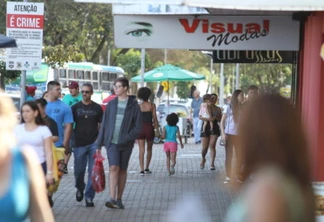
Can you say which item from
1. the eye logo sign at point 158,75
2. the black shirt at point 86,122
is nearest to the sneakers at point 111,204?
the black shirt at point 86,122

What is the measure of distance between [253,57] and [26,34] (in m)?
4.98

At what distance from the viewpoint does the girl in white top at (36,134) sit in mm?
9547

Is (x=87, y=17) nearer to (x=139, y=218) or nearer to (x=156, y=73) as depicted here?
(x=156, y=73)

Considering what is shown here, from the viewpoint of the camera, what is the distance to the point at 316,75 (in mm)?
9969

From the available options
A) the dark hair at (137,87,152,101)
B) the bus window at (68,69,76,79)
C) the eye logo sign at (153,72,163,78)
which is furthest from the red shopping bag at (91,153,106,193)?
the bus window at (68,69,76,79)

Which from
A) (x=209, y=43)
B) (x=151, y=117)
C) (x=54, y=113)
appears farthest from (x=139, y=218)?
(x=151, y=117)

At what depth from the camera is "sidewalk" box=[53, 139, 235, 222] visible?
11953mm

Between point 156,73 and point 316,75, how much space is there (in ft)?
79.7

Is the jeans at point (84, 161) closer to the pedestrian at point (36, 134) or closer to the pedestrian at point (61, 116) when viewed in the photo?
the pedestrian at point (61, 116)

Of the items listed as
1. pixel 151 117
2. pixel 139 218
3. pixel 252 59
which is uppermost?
pixel 252 59

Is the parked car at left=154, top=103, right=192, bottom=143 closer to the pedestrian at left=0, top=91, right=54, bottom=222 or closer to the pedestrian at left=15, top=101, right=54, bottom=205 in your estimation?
the pedestrian at left=15, top=101, right=54, bottom=205

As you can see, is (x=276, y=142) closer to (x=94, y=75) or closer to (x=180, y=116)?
(x=180, y=116)

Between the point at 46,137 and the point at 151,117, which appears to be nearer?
the point at 46,137

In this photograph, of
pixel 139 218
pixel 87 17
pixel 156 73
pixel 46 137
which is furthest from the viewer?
pixel 87 17
